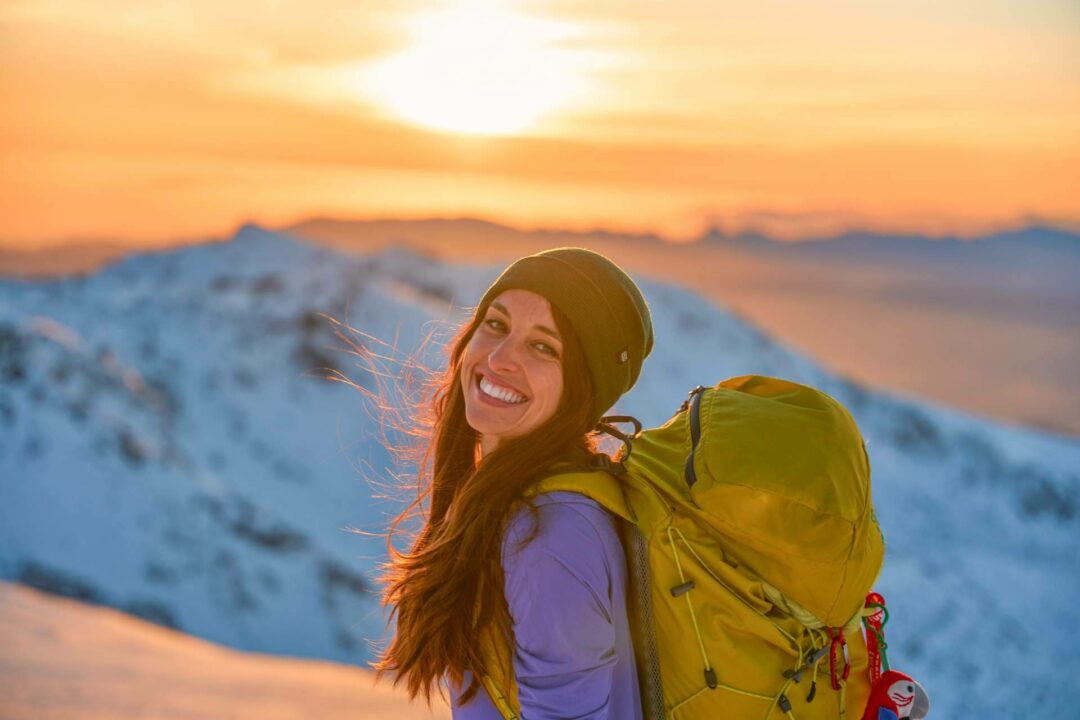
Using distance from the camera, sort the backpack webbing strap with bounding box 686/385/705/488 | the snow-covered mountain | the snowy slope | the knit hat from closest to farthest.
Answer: the backpack webbing strap with bounding box 686/385/705/488 → the knit hat → the snowy slope → the snow-covered mountain

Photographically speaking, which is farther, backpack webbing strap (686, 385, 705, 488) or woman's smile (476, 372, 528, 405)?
woman's smile (476, 372, 528, 405)

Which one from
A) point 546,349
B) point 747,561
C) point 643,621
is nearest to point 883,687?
point 747,561

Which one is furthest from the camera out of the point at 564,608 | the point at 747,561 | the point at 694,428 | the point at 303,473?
the point at 303,473

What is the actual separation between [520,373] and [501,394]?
0.29ft

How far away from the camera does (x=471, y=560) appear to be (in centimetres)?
262

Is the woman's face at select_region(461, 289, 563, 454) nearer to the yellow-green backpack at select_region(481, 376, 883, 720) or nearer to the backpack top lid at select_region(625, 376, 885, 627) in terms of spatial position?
the yellow-green backpack at select_region(481, 376, 883, 720)

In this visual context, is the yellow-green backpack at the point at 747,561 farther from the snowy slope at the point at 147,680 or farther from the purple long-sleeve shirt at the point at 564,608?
the snowy slope at the point at 147,680

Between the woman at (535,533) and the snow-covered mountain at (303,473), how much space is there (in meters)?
7.72

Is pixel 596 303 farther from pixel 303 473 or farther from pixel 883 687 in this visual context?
pixel 303 473

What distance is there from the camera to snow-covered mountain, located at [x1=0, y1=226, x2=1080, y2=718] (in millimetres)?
22266

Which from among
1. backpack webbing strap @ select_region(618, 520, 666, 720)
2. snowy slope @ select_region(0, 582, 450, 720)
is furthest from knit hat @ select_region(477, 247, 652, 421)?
snowy slope @ select_region(0, 582, 450, 720)

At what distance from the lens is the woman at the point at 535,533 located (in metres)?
2.40

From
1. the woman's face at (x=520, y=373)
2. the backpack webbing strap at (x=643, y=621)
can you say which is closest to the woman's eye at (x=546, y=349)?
the woman's face at (x=520, y=373)

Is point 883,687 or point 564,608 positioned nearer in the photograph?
point 564,608
